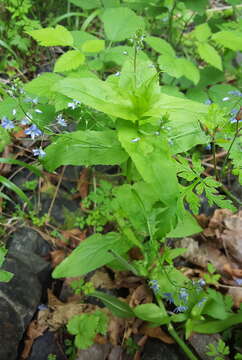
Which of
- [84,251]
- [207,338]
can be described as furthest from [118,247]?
[207,338]

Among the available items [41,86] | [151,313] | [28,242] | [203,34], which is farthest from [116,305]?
[203,34]

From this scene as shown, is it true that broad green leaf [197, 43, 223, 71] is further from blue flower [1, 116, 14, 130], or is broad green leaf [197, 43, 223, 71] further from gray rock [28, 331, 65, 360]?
gray rock [28, 331, 65, 360]

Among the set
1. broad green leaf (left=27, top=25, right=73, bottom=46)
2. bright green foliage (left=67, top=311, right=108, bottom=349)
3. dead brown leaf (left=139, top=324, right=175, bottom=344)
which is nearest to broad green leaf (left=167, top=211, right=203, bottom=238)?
dead brown leaf (left=139, top=324, right=175, bottom=344)

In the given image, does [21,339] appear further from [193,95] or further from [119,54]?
[193,95]

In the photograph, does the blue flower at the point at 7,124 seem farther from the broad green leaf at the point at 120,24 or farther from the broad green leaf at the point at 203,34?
the broad green leaf at the point at 203,34

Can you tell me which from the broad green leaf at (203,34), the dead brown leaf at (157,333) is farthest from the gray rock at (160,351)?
the broad green leaf at (203,34)

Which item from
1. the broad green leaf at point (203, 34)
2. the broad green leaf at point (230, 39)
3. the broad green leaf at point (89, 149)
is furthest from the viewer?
the broad green leaf at point (203, 34)
